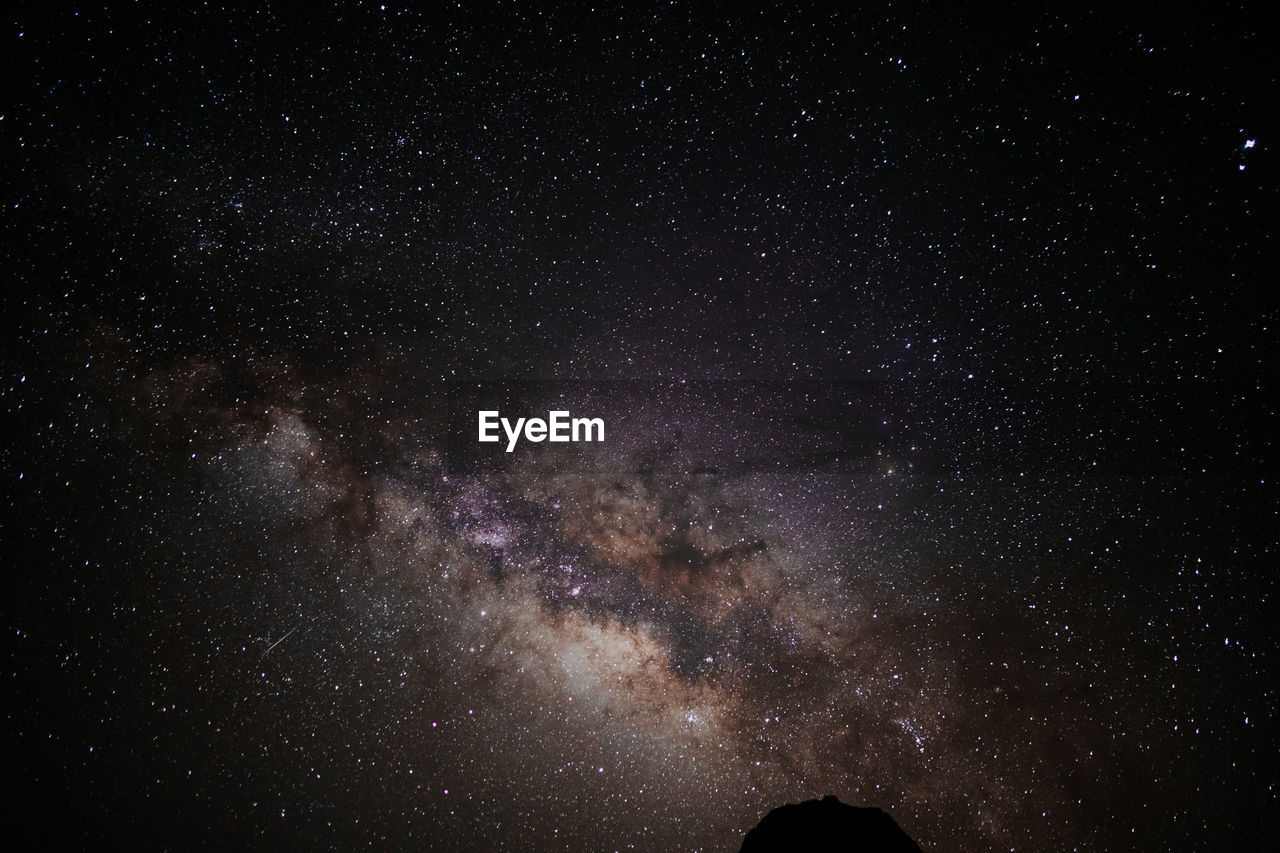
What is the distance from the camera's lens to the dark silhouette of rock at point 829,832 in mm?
1258

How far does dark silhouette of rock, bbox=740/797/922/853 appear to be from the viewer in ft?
4.13

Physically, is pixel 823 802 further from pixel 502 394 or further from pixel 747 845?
pixel 502 394

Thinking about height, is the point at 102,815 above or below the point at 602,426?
below

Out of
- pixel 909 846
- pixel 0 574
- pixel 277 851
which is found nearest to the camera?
pixel 909 846

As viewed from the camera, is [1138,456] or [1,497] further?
[1,497]

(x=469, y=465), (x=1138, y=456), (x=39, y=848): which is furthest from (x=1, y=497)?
(x=1138, y=456)

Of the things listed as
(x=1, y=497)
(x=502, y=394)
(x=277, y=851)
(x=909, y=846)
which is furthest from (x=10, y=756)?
(x=909, y=846)

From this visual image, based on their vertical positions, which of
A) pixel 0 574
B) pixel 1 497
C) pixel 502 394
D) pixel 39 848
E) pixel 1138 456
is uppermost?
pixel 502 394

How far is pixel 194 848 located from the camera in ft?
21.1

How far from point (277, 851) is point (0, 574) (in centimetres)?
464

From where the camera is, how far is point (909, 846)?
4.26 feet

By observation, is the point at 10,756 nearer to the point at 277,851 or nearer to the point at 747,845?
the point at 277,851

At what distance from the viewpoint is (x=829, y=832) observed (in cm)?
129

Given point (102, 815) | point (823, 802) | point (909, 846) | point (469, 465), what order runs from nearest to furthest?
point (909, 846) < point (823, 802) < point (469, 465) < point (102, 815)
